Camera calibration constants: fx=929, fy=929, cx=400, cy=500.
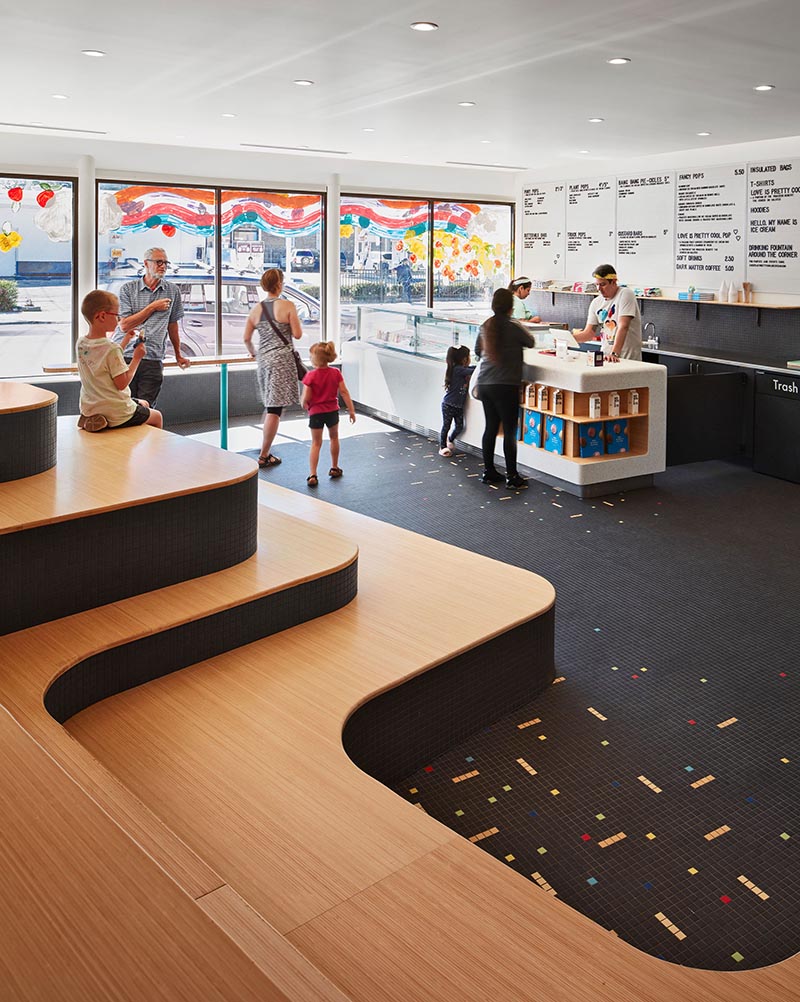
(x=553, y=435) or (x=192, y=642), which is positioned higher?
(x=553, y=435)

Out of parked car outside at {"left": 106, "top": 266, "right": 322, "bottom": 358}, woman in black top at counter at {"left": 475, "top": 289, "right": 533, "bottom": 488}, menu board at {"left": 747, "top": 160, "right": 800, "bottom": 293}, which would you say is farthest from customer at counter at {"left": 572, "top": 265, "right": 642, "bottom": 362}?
parked car outside at {"left": 106, "top": 266, "right": 322, "bottom": 358}

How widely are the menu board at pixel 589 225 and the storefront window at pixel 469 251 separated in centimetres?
142

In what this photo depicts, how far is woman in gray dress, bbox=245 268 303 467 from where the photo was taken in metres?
7.55

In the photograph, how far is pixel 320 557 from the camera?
409 cm

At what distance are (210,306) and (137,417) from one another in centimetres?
588

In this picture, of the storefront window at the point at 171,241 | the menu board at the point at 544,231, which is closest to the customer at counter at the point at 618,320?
the menu board at the point at 544,231

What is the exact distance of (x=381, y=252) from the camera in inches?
462

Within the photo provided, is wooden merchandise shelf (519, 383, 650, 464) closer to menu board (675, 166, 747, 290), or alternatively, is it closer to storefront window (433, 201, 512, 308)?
menu board (675, 166, 747, 290)

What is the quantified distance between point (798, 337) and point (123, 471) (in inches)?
267

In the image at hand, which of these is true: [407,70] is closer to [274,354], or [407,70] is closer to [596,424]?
[274,354]

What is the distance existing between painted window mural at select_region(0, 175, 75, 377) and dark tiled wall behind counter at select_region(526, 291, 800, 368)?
6.24 meters

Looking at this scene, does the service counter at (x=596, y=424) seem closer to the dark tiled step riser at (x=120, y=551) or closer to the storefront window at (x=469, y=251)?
the dark tiled step riser at (x=120, y=551)

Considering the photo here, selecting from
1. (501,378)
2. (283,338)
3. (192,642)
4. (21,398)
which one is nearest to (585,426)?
(501,378)

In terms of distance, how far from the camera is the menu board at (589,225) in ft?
35.0
